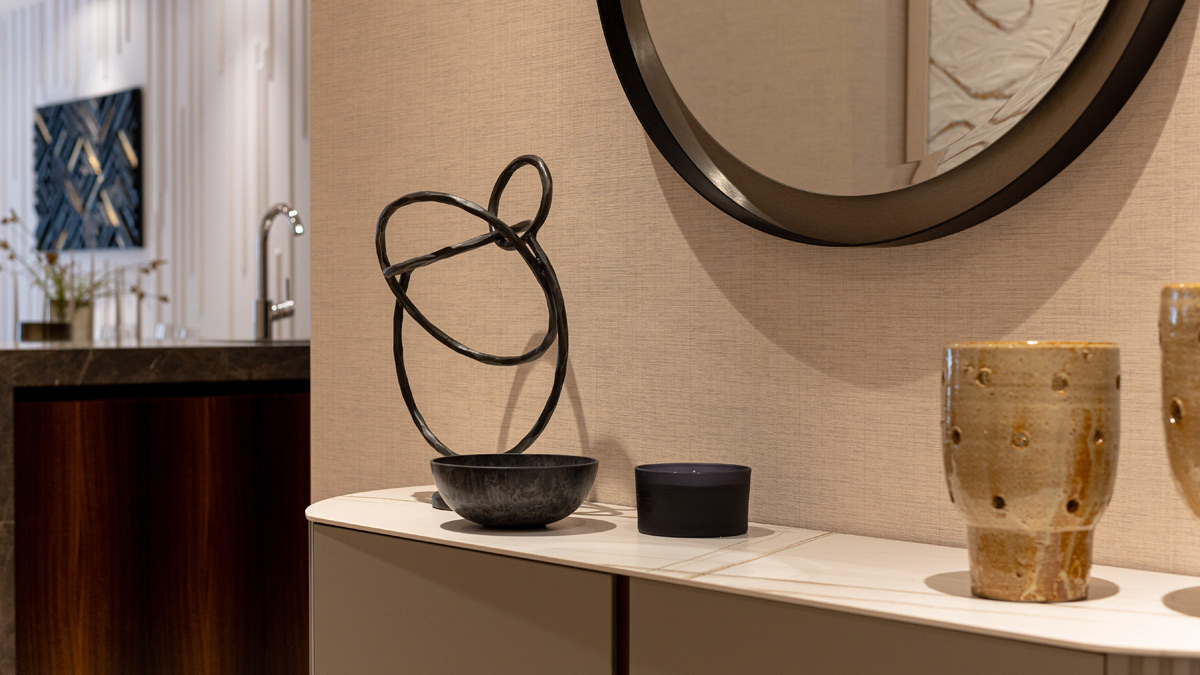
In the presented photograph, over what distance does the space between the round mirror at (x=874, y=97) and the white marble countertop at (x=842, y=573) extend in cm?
29

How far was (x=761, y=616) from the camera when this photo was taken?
0.77m

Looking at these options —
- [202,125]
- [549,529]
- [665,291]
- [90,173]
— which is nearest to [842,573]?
[549,529]

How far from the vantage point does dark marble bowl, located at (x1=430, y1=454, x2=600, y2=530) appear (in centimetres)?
98

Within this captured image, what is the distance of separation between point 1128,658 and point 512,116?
0.92 metres

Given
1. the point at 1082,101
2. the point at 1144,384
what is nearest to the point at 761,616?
the point at 1144,384

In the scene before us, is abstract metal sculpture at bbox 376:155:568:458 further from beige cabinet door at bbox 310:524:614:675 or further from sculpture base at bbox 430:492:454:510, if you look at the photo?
beige cabinet door at bbox 310:524:614:675

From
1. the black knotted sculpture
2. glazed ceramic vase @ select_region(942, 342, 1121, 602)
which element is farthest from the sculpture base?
glazed ceramic vase @ select_region(942, 342, 1121, 602)

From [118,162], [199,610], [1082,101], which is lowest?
[199,610]

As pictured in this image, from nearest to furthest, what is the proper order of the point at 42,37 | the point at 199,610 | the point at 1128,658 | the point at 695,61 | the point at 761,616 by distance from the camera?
the point at 1128,658, the point at 761,616, the point at 695,61, the point at 199,610, the point at 42,37

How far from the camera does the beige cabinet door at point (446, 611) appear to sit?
2.87 ft

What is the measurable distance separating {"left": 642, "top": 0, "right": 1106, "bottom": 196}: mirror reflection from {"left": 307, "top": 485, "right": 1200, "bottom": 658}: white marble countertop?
34 cm

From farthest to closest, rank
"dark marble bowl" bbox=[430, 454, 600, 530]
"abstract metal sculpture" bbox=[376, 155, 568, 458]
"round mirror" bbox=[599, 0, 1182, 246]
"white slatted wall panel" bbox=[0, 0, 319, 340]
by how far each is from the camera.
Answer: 1. "white slatted wall panel" bbox=[0, 0, 319, 340]
2. "abstract metal sculpture" bbox=[376, 155, 568, 458]
3. "dark marble bowl" bbox=[430, 454, 600, 530]
4. "round mirror" bbox=[599, 0, 1182, 246]

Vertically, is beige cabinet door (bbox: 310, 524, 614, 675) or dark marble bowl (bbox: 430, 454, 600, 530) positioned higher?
dark marble bowl (bbox: 430, 454, 600, 530)

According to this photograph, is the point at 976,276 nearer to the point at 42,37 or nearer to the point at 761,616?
the point at 761,616
